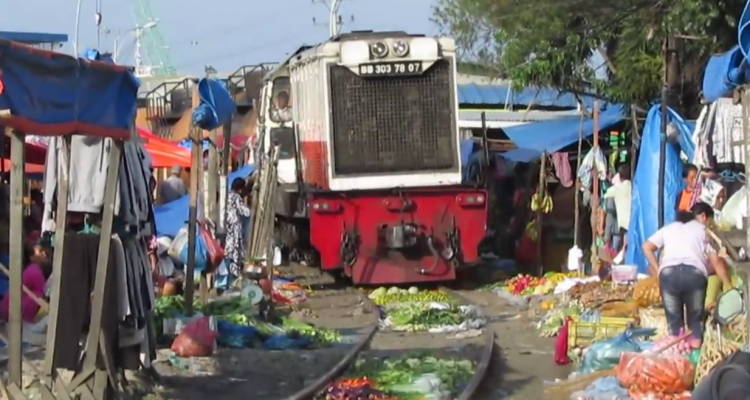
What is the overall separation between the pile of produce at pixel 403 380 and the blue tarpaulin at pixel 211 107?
9.64ft

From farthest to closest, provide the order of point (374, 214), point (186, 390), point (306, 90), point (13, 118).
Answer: point (306, 90) < point (374, 214) < point (186, 390) < point (13, 118)

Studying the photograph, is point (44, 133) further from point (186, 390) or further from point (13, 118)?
point (186, 390)

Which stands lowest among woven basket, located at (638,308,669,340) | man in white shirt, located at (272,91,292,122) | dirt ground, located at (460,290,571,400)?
dirt ground, located at (460,290,571,400)

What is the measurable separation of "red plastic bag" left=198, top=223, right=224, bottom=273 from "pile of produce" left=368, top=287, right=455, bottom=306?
384 cm

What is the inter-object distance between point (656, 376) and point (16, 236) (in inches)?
202

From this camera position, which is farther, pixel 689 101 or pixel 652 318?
pixel 689 101

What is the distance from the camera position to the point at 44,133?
25.0 ft

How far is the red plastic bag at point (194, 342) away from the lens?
39.1 ft

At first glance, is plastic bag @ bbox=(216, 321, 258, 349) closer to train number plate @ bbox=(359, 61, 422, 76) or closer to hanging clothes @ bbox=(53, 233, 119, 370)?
hanging clothes @ bbox=(53, 233, 119, 370)

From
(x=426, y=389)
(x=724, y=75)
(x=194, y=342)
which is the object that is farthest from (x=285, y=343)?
(x=724, y=75)

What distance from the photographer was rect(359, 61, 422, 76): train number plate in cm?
1917

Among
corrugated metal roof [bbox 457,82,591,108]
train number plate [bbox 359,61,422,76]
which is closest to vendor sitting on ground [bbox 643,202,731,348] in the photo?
train number plate [bbox 359,61,422,76]

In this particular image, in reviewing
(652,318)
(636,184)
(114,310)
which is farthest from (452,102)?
(114,310)

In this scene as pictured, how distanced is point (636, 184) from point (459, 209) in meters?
2.81
